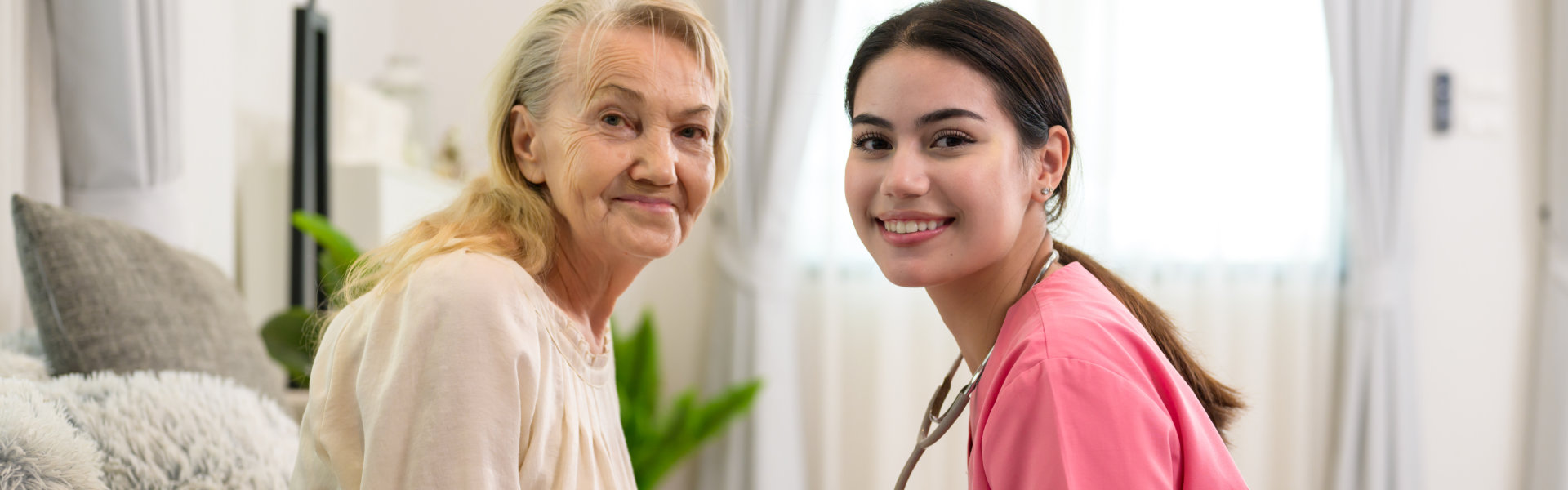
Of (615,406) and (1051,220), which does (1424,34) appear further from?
(615,406)

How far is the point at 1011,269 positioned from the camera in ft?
3.71

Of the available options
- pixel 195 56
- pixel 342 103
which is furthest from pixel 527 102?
pixel 342 103

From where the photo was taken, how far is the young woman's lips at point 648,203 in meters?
1.14

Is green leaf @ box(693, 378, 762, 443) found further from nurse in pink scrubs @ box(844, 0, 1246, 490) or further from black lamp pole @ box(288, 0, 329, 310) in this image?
nurse in pink scrubs @ box(844, 0, 1246, 490)

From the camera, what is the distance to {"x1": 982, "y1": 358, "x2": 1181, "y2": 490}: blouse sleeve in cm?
82

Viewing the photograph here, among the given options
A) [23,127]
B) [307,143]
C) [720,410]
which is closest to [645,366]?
[720,410]

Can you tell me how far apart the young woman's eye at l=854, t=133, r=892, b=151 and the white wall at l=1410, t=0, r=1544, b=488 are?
3173mm

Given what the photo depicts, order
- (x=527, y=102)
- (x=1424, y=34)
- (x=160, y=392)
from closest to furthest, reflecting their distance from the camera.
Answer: (x=527, y=102) < (x=160, y=392) < (x=1424, y=34)

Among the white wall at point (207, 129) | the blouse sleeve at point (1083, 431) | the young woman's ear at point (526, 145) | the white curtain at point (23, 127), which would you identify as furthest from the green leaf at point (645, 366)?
the blouse sleeve at point (1083, 431)

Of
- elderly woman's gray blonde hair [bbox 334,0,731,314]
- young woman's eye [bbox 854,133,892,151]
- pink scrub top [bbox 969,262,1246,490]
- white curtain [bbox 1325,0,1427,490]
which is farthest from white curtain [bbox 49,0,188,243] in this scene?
white curtain [bbox 1325,0,1427,490]

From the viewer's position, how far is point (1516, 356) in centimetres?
351

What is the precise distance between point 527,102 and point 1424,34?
3374 millimetres

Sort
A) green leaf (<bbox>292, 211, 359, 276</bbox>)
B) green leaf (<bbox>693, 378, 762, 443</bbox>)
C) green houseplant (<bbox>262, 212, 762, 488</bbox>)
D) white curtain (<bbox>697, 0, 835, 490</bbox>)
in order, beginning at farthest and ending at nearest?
white curtain (<bbox>697, 0, 835, 490</bbox>) < green leaf (<bbox>693, 378, 762, 443</bbox>) < green houseplant (<bbox>262, 212, 762, 488</bbox>) < green leaf (<bbox>292, 211, 359, 276</bbox>)

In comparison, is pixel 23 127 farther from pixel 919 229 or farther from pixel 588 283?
pixel 919 229
